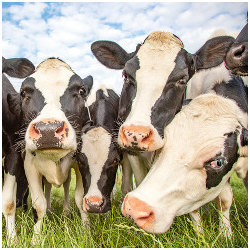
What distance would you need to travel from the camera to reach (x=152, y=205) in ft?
9.77

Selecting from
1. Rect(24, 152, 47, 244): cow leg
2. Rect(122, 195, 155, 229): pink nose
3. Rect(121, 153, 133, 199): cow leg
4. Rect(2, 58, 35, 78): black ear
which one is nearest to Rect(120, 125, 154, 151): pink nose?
Rect(122, 195, 155, 229): pink nose

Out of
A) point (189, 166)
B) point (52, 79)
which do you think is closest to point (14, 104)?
point (52, 79)

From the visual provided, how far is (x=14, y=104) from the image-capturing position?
17.7ft

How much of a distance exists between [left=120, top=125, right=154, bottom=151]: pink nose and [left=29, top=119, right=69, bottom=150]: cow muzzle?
0.91 metres

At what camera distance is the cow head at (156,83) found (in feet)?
11.0

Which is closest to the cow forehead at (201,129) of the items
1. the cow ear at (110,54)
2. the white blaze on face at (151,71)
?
the white blaze on face at (151,71)

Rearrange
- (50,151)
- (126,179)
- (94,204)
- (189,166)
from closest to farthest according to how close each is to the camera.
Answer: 1. (189,166)
2. (50,151)
3. (94,204)
4. (126,179)

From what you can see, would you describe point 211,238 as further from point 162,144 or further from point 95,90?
point 95,90

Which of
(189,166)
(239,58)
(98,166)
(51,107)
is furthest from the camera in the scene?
(98,166)

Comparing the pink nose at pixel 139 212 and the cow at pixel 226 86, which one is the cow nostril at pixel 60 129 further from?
the cow at pixel 226 86

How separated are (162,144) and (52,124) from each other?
1269mm

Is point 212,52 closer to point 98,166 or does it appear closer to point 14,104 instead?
point 98,166

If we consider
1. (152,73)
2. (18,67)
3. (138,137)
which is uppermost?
(18,67)

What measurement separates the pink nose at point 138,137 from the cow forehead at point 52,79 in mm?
1452
